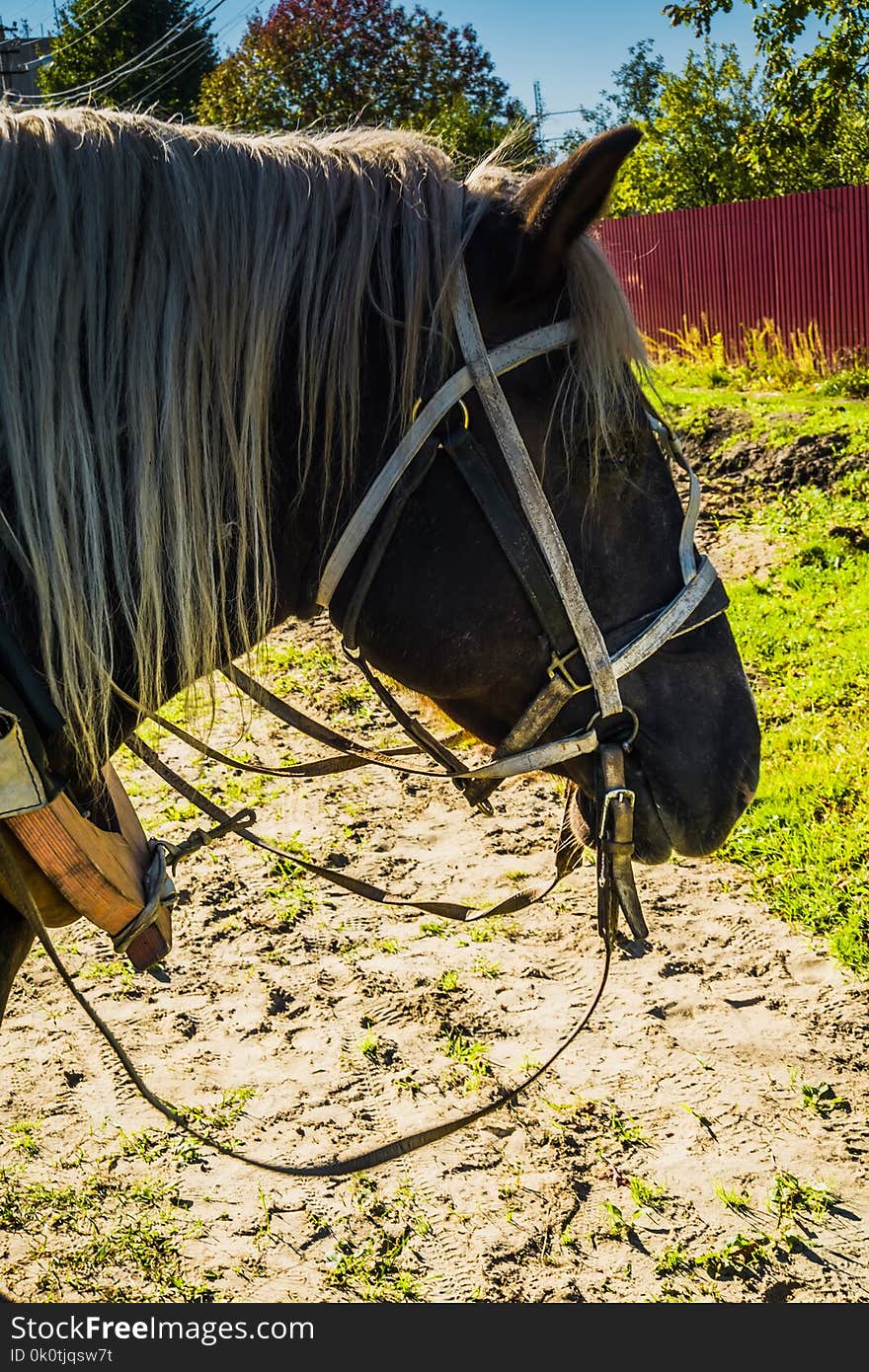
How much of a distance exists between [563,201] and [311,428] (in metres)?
0.51

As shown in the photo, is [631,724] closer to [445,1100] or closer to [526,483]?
[526,483]

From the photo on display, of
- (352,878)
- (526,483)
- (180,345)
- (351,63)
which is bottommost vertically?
(352,878)

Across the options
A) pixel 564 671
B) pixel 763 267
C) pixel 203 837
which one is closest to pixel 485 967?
pixel 203 837

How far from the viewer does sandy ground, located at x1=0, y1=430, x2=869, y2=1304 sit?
2.53 m

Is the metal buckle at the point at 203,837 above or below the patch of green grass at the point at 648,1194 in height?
above

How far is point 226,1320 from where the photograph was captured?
227 cm

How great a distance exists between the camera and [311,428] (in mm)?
1631

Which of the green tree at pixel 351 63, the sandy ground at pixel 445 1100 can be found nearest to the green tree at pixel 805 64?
the sandy ground at pixel 445 1100

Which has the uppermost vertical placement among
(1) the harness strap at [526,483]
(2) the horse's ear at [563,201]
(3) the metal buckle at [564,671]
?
(2) the horse's ear at [563,201]

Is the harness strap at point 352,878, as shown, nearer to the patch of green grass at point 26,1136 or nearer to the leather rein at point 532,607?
the leather rein at point 532,607

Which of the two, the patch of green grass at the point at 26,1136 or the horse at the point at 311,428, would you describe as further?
the patch of green grass at the point at 26,1136

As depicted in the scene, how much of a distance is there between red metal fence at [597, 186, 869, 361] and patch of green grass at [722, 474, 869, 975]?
19.6 feet

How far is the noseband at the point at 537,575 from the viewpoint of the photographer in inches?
65.0

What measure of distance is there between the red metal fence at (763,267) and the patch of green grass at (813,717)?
596 centimetres
